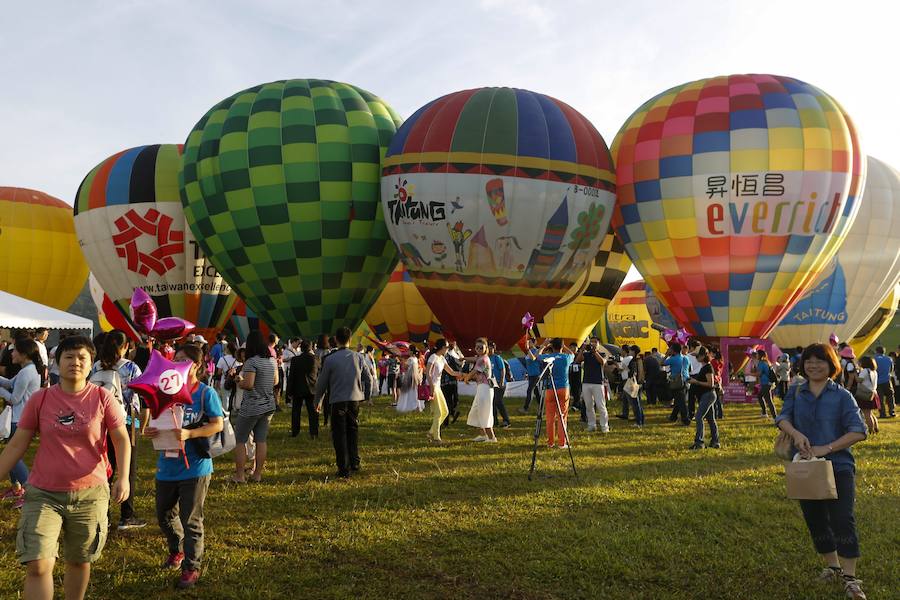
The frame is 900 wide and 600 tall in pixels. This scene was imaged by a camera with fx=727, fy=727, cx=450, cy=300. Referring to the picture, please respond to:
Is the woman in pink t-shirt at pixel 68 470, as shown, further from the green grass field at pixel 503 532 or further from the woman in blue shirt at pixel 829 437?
the woman in blue shirt at pixel 829 437

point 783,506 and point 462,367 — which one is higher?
point 462,367

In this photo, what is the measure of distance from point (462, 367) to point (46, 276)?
1021 inches

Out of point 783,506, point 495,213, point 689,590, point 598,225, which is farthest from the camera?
point 598,225

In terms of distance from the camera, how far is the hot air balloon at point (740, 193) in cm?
2073

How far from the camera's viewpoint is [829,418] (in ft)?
16.8

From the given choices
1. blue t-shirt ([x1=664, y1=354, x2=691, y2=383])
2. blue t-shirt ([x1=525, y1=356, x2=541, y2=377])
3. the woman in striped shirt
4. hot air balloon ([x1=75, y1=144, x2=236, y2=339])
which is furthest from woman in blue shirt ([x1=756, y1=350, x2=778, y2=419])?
hot air balloon ([x1=75, y1=144, x2=236, y2=339])

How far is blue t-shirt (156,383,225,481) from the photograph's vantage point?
17.0 ft

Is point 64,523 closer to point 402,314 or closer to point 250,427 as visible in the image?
point 250,427

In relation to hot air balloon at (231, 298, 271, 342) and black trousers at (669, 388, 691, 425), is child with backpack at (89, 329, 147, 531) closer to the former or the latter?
black trousers at (669, 388, 691, 425)

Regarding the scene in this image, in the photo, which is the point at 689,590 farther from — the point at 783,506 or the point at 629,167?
the point at 629,167

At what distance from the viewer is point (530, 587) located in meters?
5.36

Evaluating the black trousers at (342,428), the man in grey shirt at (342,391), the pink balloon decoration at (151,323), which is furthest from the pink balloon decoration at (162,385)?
the black trousers at (342,428)

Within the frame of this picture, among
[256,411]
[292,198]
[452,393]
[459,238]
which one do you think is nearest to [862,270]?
[459,238]

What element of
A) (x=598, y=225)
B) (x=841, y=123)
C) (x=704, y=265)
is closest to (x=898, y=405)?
(x=704, y=265)
